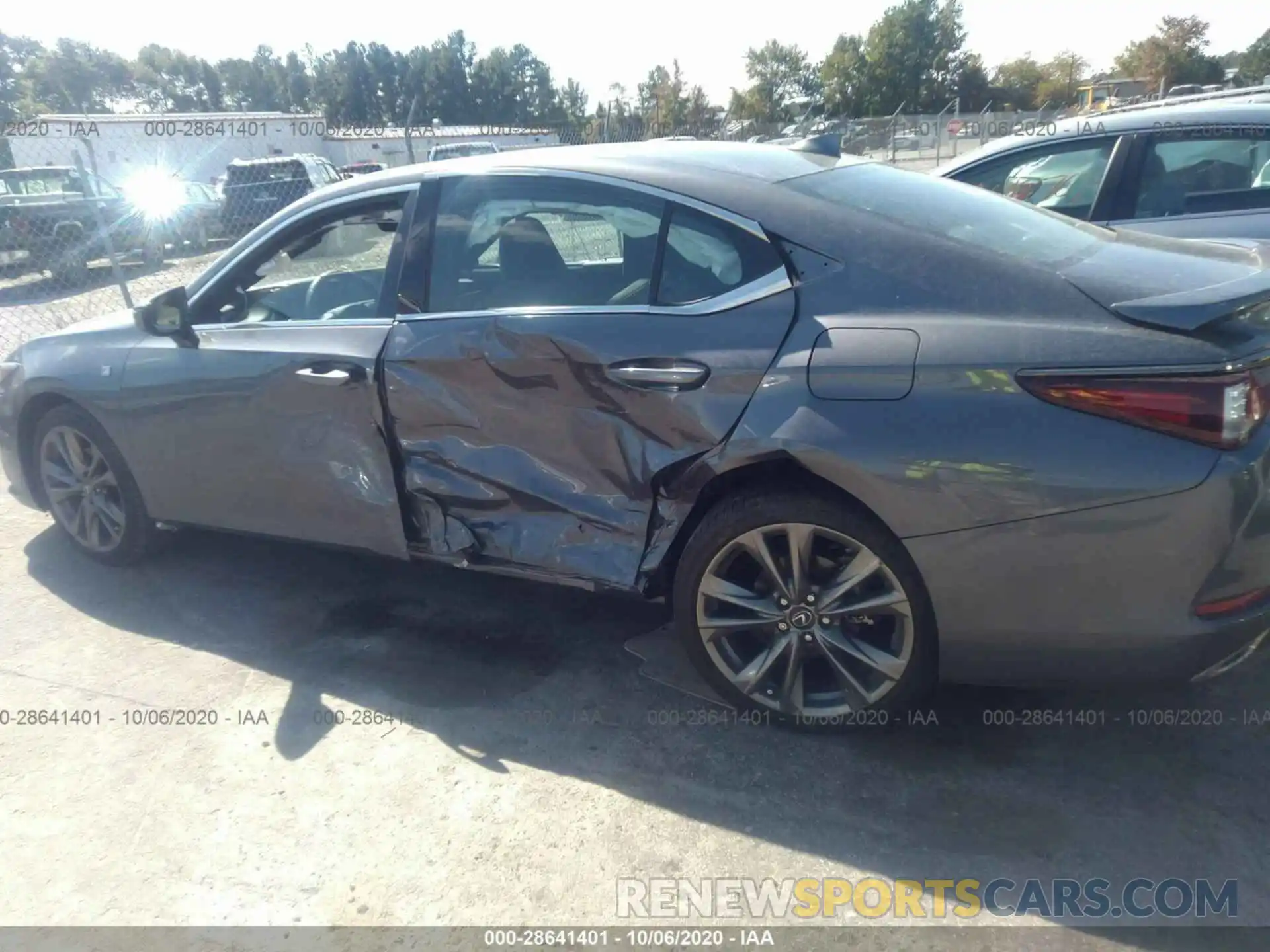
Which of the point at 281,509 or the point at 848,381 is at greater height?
the point at 848,381

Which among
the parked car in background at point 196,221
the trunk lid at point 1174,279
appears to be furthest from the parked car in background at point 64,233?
the trunk lid at point 1174,279

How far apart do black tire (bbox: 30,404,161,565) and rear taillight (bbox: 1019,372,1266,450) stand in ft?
12.4

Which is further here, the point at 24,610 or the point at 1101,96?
the point at 1101,96

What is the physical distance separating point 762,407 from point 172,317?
2.56 m

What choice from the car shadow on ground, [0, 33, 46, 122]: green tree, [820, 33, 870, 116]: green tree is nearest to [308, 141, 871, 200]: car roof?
the car shadow on ground

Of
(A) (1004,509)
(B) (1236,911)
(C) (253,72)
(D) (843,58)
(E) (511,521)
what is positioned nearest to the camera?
(B) (1236,911)

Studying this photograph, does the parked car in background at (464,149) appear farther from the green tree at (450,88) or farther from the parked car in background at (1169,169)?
the green tree at (450,88)

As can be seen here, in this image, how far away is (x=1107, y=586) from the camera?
2.38 metres

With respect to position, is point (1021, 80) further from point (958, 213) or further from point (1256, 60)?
point (958, 213)

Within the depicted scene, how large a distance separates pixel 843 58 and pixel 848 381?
61.2 meters

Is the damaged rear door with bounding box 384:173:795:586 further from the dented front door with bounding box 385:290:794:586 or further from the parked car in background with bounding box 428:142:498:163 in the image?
the parked car in background with bounding box 428:142:498:163

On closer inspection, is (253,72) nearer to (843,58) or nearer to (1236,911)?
(843,58)

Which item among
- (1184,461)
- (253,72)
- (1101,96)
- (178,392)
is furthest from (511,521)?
(253,72)

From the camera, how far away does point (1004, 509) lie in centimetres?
241
